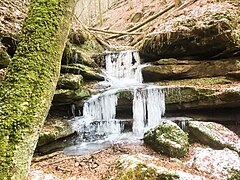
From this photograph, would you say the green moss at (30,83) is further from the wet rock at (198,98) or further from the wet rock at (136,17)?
the wet rock at (136,17)

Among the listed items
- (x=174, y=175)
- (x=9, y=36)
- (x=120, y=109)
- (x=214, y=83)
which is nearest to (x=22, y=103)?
(x=174, y=175)

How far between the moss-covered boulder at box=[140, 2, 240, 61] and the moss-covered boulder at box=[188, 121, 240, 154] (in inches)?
106

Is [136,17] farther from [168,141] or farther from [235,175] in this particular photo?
[235,175]

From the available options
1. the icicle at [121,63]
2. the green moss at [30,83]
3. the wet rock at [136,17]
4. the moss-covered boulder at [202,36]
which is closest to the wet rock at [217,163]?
the moss-covered boulder at [202,36]

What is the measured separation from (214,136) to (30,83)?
501cm

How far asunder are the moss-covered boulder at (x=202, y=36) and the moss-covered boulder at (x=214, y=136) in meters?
2.70

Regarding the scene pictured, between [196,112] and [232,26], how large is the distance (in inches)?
115

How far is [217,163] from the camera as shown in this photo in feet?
15.4

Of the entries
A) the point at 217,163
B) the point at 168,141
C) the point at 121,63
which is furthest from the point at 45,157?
the point at 121,63

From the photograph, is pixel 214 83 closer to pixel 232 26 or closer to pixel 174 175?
pixel 232 26

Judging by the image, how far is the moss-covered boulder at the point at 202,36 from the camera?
23.0 feet

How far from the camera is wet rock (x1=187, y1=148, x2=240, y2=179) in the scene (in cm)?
434

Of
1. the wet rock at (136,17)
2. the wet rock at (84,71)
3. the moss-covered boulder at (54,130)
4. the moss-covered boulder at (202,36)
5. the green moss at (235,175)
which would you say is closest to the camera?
the green moss at (235,175)

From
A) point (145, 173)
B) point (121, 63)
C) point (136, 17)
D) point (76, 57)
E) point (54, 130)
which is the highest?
point (136, 17)
